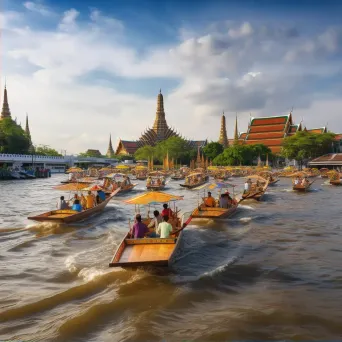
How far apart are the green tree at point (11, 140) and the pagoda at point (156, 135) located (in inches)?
1534

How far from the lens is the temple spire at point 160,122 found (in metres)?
102

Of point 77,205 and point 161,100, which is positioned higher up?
point 161,100

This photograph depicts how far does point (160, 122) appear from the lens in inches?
4063

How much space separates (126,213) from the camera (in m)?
20.1

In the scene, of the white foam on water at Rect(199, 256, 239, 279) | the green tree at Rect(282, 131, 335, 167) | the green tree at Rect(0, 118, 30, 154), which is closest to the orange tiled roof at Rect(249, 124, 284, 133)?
the green tree at Rect(282, 131, 335, 167)

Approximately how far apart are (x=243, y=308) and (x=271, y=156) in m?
76.4

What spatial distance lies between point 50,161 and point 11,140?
991cm

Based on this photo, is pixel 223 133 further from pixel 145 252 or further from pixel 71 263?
pixel 145 252

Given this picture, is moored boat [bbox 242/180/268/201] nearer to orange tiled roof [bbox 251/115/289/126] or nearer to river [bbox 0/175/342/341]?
river [bbox 0/175/342/341]

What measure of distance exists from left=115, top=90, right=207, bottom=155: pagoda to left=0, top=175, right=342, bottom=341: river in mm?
87583

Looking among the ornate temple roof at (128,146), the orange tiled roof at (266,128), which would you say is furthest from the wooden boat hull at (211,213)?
the ornate temple roof at (128,146)

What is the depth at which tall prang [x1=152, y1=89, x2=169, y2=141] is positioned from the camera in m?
102

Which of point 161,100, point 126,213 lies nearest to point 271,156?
point 161,100

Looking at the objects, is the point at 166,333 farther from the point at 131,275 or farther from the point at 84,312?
the point at 131,275
